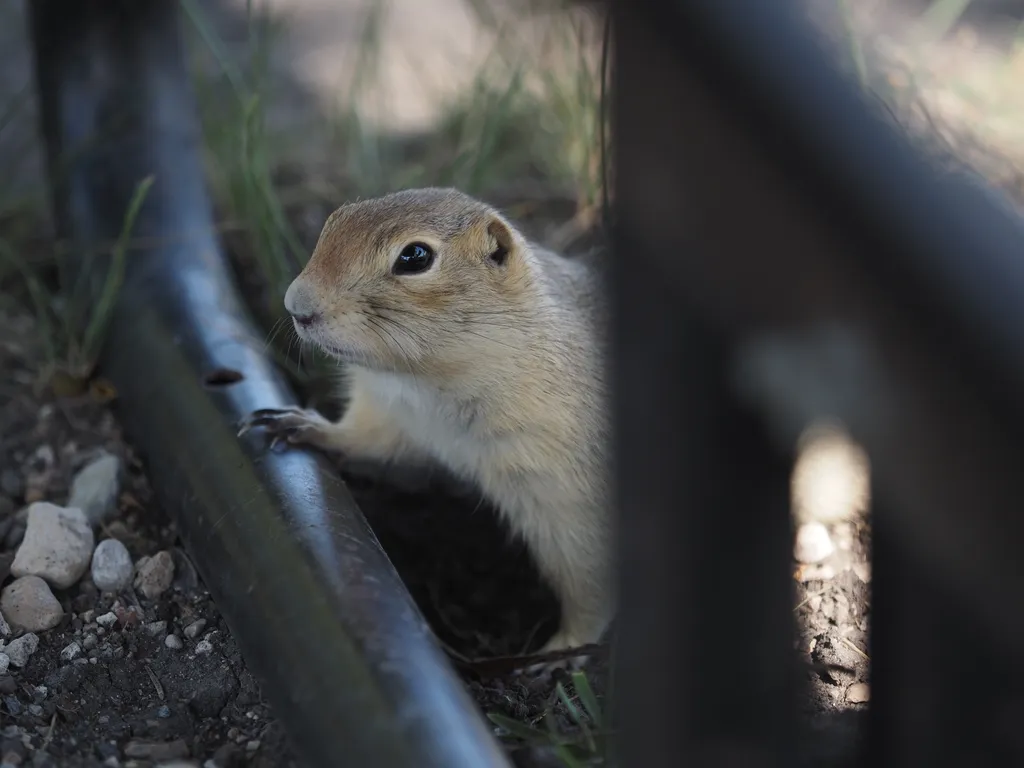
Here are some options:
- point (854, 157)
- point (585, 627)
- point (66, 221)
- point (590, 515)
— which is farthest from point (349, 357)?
point (854, 157)

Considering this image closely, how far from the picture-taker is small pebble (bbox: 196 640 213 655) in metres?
2.25

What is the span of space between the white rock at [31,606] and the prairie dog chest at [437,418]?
78 cm

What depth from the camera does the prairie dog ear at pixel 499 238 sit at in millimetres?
2559

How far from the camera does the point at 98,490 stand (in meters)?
2.68

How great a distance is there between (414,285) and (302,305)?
248 millimetres

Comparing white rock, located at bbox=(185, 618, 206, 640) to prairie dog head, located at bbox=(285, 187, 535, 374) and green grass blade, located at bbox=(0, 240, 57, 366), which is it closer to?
prairie dog head, located at bbox=(285, 187, 535, 374)

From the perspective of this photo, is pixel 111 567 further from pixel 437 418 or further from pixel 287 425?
pixel 437 418

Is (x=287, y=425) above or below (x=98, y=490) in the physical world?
above

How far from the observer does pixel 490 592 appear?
299 cm

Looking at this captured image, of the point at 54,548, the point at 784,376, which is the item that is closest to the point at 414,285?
the point at 54,548

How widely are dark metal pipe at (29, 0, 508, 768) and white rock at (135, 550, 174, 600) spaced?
133 millimetres

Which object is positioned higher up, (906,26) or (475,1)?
(906,26)

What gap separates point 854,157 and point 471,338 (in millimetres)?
1529

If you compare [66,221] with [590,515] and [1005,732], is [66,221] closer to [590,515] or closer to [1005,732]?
[590,515]
